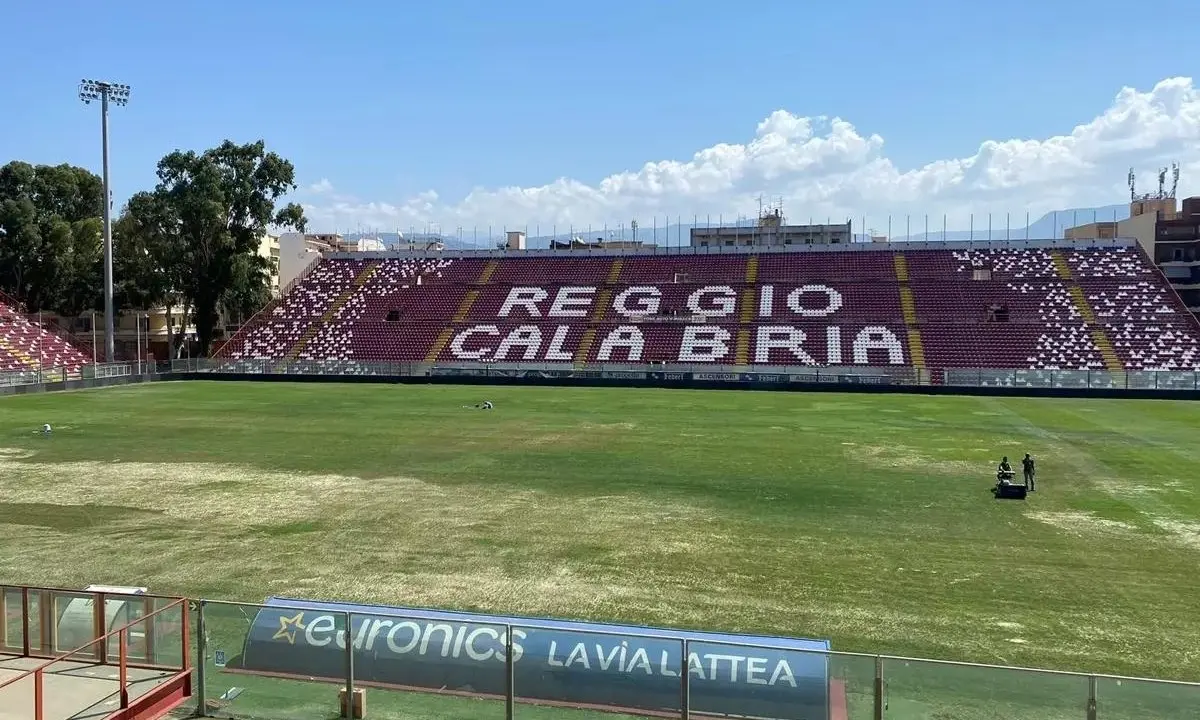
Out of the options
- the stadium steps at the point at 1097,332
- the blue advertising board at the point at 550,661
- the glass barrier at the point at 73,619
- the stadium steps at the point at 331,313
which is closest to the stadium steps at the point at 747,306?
the stadium steps at the point at 1097,332

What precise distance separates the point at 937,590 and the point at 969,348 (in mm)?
43533

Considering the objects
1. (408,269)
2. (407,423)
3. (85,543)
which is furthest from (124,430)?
(408,269)

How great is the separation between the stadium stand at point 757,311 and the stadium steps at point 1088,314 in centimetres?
13

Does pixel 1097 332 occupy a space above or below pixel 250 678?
above

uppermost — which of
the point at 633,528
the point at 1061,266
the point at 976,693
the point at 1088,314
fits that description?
the point at 1061,266

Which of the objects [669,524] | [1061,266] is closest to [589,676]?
[669,524]

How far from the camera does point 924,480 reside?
21641 mm

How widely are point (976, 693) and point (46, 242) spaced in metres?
71.5

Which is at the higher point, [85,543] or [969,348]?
[969,348]

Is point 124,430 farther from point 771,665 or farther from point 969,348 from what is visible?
point 969,348

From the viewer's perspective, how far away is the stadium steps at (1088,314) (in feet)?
163

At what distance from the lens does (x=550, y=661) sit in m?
8.05

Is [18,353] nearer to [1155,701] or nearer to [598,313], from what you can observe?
[598,313]

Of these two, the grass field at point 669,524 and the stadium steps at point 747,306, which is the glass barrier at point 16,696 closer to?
the grass field at point 669,524
